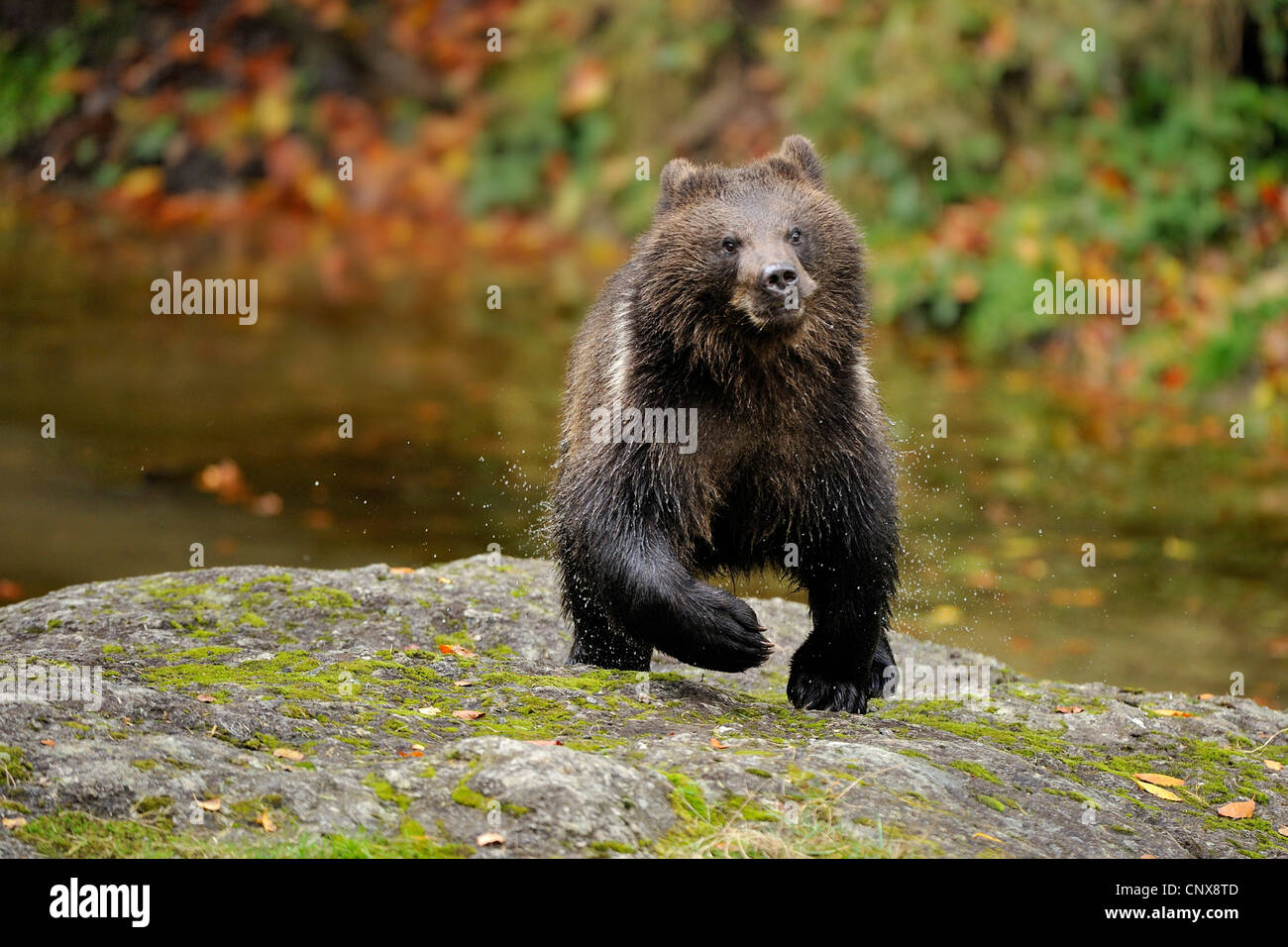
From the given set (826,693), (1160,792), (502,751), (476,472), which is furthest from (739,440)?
(476,472)

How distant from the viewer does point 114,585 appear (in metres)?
6.73

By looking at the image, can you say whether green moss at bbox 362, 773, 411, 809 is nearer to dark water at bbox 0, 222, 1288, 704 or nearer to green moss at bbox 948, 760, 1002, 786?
green moss at bbox 948, 760, 1002, 786

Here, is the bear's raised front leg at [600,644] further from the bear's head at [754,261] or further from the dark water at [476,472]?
the dark water at [476,472]

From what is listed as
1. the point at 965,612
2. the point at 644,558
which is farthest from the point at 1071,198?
the point at 644,558

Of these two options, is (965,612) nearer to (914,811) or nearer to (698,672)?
(698,672)

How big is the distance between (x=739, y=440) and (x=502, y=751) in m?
1.77

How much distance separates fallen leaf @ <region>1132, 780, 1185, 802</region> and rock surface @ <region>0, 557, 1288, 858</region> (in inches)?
1.8

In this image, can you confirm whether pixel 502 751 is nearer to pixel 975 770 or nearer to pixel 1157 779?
pixel 975 770

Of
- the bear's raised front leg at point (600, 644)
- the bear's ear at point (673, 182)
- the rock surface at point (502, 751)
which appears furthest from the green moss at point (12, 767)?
the bear's ear at point (673, 182)

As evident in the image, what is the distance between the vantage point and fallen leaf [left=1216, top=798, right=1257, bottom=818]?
512 cm

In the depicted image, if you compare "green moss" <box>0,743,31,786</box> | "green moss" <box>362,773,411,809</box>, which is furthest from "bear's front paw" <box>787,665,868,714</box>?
"green moss" <box>0,743,31,786</box>

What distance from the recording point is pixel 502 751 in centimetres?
424

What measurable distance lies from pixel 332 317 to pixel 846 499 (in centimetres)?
1022

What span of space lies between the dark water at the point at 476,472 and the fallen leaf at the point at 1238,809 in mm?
2684
